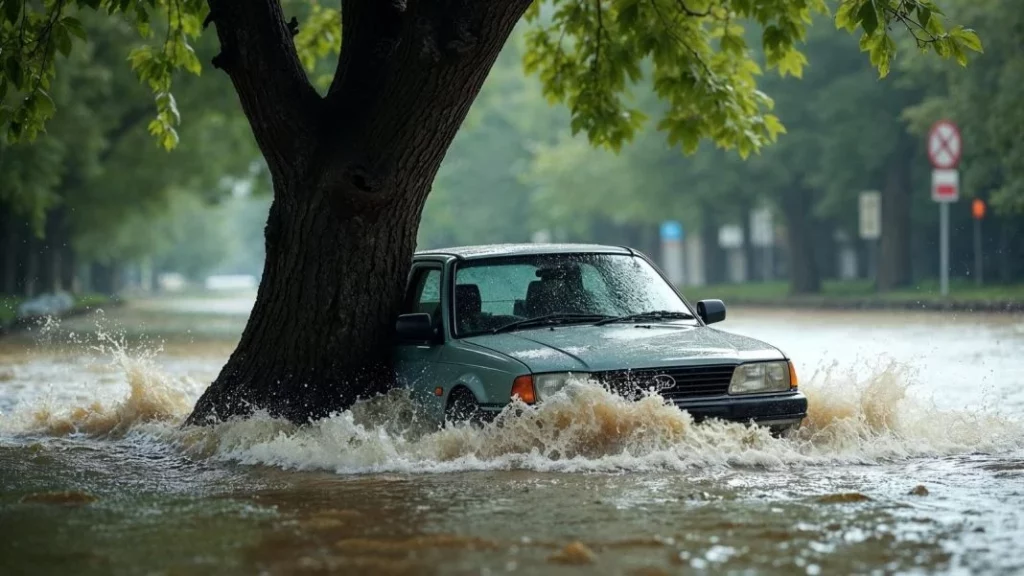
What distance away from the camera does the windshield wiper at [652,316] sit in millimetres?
10991

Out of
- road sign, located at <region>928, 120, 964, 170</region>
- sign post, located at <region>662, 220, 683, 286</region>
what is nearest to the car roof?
road sign, located at <region>928, 120, 964, 170</region>

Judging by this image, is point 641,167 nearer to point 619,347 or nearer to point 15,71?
point 15,71

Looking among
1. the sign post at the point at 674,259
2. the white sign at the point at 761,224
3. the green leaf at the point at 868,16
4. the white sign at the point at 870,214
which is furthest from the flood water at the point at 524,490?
the sign post at the point at 674,259

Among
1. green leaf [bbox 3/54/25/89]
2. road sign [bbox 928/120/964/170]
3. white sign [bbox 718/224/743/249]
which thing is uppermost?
road sign [bbox 928/120/964/170]

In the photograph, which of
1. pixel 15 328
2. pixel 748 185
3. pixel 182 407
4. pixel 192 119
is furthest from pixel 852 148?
pixel 182 407

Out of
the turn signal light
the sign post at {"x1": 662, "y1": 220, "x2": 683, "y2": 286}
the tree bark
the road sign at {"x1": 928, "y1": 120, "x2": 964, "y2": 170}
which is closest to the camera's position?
the turn signal light

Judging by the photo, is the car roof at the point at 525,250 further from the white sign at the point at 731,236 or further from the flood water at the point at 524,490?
the white sign at the point at 731,236

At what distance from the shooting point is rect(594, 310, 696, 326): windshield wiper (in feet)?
36.1

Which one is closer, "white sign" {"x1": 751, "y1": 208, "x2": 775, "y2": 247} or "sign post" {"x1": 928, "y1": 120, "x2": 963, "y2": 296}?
"sign post" {"x1": 928, "y1": 120, "x2": 963, "y2": 296}

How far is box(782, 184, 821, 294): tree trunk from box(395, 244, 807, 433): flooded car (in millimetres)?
40783

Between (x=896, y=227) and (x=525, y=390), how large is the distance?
134 feet

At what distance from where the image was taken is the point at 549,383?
976cm

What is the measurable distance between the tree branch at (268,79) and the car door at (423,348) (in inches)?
47.3

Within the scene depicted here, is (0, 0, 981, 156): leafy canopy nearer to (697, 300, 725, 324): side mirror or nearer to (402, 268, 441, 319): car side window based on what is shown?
(697, 300, 725, 324): side mirror
